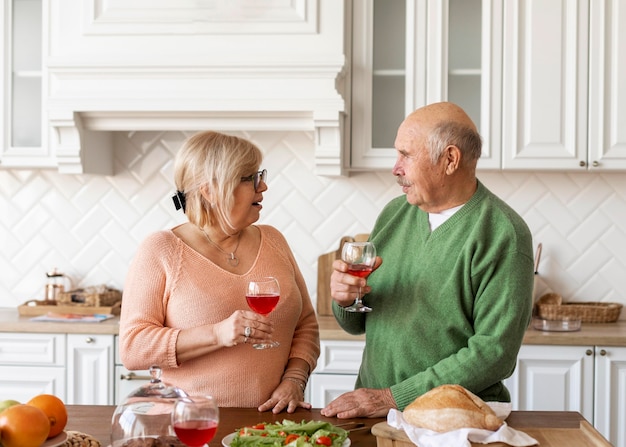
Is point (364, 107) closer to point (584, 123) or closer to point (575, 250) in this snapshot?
point (584, 123)

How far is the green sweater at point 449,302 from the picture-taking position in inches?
81.8

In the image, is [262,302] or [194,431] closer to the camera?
[194,431]

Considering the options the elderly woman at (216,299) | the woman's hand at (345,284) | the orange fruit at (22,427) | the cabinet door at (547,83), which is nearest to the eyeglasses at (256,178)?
the elderly woman at (216,299)

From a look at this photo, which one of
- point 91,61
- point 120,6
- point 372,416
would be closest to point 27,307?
point 91,61

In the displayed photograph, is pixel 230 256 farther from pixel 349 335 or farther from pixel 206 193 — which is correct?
pixel 349 335

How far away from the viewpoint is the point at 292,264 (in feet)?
7.95

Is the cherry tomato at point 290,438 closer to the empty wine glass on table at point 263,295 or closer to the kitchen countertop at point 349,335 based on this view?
the empty wine glass on table at point 263,295

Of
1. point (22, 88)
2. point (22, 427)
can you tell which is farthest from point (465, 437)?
point (22, 88)

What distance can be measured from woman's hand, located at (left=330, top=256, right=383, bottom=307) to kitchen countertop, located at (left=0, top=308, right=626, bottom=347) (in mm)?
1307

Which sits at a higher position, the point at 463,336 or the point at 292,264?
the point at 292,264

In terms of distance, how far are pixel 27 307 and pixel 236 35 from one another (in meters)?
1.49

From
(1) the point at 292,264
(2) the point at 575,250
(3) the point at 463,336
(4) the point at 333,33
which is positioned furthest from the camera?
(2) the point at 575,250

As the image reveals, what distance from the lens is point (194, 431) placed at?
1.42 metres

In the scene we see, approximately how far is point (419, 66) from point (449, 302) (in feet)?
5.66
